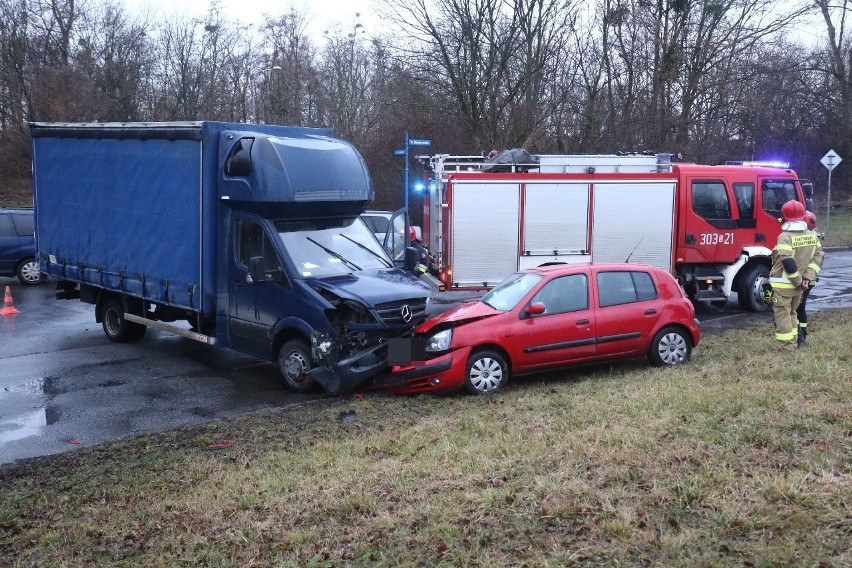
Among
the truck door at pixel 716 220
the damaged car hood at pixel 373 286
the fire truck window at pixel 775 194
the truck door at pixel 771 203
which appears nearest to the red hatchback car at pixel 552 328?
the damaged car hood at pixel 373 286

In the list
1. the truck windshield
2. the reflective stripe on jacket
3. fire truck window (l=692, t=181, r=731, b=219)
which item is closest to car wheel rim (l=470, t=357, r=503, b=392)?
the truck windshield

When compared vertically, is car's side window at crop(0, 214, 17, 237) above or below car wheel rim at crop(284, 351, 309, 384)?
above

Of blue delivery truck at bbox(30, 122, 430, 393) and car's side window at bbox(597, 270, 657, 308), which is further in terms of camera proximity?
car's side window at bbox(597, 270, 657, 308)

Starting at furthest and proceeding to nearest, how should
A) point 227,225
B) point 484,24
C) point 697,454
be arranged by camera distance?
point 484,24 < point 227,225 < point 697,454

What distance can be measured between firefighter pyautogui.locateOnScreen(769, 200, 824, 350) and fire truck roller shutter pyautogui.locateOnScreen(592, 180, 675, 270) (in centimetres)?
454

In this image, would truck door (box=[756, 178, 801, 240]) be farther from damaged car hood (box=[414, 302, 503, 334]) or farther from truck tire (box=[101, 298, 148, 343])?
truck tire (box=[101, 298, 148, 343])

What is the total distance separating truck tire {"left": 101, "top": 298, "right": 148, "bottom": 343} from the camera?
42.6 feet

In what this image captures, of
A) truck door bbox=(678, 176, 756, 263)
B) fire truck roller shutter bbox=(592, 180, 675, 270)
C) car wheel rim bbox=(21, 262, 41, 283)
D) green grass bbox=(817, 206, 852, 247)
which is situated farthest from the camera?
green grass bbox=(817, 206, 852, 247)

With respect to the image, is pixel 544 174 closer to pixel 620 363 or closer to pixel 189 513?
pixel 620 363

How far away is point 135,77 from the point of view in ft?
123

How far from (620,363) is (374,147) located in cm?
2030

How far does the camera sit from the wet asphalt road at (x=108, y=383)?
8562 mm

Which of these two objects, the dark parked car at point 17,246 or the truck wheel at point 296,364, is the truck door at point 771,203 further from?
the dark parked car at point 17,246

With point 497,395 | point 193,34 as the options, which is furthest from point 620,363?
point 193,34
